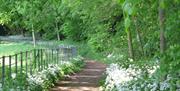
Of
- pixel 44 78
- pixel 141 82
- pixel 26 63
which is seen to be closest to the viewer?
pixel 141 82

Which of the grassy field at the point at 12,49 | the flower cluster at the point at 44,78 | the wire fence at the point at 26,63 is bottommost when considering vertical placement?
the grassy field at the point at 12,49

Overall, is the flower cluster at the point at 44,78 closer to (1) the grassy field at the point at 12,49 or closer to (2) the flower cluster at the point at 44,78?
(2) the flower cluster at the point at 44,78

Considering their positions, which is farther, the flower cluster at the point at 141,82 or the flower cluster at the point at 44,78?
the flower cluster at the point at 44,78

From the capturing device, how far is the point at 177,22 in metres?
5.59

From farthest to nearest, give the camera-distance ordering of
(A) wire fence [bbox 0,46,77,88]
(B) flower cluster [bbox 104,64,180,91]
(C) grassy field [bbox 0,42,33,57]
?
(C) grassy field [bbox 0,42,33,57]
(A) wire fence [bbox 0,46,77,88]
(B) flower cluster [bbox 104,64,180,91]

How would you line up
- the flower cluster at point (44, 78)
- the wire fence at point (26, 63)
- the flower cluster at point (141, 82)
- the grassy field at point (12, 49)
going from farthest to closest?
the grassy field at point (12, 49), the flower cluster at point (44, 78), the wire fence at point (26, 63), the flower cluster at point (141, 82)

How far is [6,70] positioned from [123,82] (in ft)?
9.61

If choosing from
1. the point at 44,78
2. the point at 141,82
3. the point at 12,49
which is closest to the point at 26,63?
the point at 44,78

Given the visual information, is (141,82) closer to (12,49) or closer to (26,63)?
(26,63)

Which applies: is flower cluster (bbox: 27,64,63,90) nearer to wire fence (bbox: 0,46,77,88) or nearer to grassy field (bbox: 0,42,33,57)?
wire fence (bbox: 0,46,77,88)

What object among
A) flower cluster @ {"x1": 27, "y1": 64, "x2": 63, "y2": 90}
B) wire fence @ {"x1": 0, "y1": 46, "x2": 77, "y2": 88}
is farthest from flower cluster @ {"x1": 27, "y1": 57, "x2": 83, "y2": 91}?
wire fence @ {"x1": 0, "y1": 46, "x2": 77, "y2": 88}

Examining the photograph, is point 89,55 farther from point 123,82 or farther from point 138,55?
point 123,82

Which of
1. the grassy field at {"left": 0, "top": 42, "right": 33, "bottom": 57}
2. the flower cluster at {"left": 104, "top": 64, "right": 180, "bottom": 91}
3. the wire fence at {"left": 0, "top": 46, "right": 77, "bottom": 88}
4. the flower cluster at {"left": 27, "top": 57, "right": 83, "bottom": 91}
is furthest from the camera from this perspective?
the grassy field at {"left": 0, "top": 42, "right": 33, "bottom": 57}

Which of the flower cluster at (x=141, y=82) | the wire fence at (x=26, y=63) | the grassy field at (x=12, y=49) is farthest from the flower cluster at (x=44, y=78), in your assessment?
→ the grassy field at (x=12, y=49)
